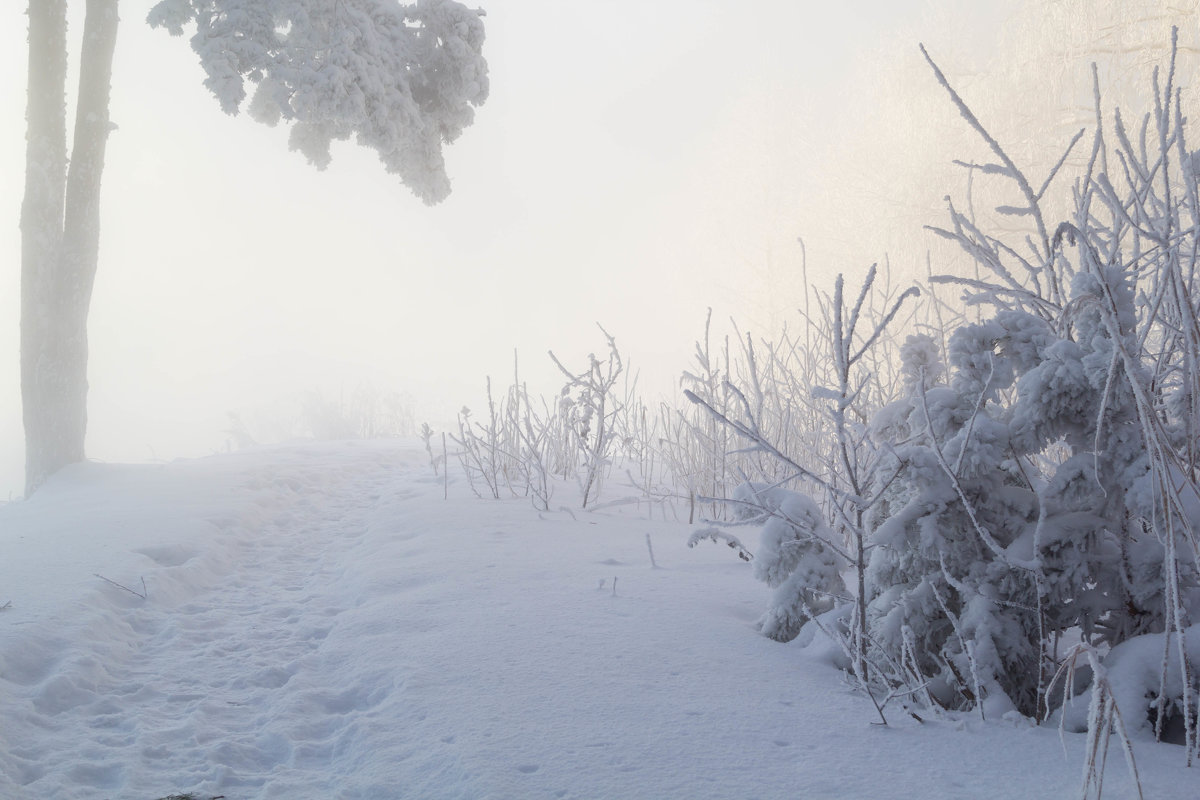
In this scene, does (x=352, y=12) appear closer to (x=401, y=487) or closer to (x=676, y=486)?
(x=401, y=487)

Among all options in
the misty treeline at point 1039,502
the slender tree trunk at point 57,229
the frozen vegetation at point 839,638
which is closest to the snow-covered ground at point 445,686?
the frozen vegetation at point 839,638

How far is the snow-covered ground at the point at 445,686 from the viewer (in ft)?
3.92

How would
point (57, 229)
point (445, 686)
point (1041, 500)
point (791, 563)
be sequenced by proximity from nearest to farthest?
point (1041, 500), point (445, 686), point (791, 563), point (57, 229)

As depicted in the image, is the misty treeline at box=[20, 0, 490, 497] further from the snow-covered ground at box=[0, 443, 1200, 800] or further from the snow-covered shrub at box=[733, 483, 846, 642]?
the snow-covered shrub at box=[733, 483, 846, 642]

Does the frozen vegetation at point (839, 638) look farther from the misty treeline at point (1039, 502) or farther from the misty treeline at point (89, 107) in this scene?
the misty treeline at point (89, 107)

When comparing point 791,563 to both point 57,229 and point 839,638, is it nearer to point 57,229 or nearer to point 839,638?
point 839,638

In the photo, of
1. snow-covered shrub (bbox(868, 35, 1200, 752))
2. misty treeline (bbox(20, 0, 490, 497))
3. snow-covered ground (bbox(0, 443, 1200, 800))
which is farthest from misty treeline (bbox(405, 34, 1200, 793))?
misty treeline (bbox(20, 0, 490, 497))

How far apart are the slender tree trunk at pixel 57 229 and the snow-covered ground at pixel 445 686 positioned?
3153mm

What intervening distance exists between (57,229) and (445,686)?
6174 mm

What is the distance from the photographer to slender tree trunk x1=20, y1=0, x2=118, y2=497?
5.47 metres

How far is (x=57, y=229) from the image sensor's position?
559cm

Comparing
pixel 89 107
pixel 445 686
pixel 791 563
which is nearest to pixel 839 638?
pixel 791 563

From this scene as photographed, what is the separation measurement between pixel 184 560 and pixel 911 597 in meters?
2.90

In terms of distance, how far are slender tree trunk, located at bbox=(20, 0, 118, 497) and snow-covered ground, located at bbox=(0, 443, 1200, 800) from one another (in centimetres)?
315
